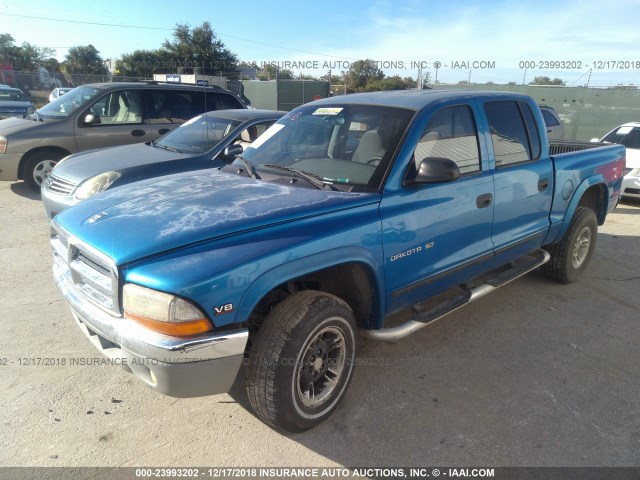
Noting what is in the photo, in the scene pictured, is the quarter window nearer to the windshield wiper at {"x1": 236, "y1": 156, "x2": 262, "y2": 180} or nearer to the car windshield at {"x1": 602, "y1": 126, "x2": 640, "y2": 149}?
the windshield wiper at {"x1": 236, "y1": 156, "x2": 262, "y2": 180}

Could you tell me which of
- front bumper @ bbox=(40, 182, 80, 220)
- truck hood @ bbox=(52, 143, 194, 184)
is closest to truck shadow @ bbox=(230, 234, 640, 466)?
front bumper @ bbox=(40, 182, 80, 220)

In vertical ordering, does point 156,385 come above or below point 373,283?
below

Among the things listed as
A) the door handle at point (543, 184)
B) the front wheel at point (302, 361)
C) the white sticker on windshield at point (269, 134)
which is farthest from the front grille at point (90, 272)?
the door handle at point (543, 184)

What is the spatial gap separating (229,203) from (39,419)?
5.60 feet

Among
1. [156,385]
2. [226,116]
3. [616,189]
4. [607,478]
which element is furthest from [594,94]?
[156,385]

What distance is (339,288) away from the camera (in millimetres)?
2988

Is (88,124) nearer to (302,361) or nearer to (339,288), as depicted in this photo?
(339,288)

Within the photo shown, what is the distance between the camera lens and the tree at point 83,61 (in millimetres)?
56656

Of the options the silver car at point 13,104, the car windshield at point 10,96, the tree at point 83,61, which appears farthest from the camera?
the tree at point 83,61

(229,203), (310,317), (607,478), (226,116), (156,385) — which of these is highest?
(226,116)

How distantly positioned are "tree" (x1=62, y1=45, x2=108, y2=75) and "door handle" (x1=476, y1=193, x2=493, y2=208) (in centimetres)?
6263

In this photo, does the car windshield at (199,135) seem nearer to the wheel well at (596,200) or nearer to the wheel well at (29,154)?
the wheel well at (29,154)

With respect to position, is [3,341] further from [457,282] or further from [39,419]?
[457,282]

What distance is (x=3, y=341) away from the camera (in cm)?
353
